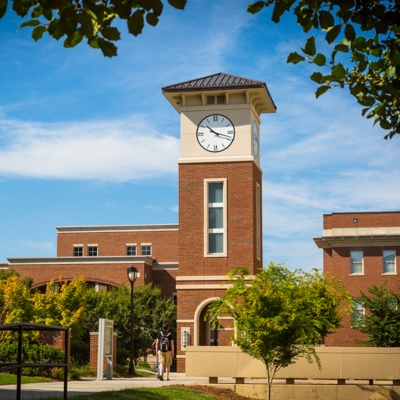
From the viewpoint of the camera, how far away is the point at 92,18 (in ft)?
16.5

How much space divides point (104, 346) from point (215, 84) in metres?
16.0

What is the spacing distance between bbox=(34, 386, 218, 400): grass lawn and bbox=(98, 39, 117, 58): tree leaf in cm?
832

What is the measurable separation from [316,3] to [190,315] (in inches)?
1000

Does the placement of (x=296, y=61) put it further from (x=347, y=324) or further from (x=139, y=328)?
(x=347, y=324)

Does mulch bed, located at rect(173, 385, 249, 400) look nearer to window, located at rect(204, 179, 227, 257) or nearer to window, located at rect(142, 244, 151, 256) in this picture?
window, located at rect(204, 179, 227, 257)

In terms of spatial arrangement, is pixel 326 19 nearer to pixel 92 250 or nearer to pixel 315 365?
pixel 315 365

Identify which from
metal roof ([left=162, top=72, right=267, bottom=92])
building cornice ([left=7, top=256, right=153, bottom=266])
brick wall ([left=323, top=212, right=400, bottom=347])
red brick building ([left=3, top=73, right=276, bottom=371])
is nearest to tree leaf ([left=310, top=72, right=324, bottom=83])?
red brick building ([left=3, top=73, right=276, bottom=371])

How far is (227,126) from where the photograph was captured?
32281 millimetres

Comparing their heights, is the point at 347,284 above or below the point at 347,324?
above

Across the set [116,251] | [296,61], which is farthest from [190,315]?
[116,251]

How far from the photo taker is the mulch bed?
17.5 m

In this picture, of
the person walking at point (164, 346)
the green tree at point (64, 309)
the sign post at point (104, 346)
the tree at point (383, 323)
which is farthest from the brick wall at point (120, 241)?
the person walking at point (164, 346)

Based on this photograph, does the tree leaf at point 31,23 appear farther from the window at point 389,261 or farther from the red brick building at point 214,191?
the window at point 389,261

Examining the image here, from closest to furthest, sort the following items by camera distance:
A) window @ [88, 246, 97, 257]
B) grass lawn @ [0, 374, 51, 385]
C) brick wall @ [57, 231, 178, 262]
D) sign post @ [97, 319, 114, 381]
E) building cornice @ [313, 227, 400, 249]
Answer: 1. grass lawn @ [0, 374, 51, 385]
2. sign post @ [97, 319, 114, 381]
3. building cornice @ [313, 227, 400, 249]
4. brick wall @ [57, 231, 178, 262]
5. window @ [88, 246, 97, 257]
